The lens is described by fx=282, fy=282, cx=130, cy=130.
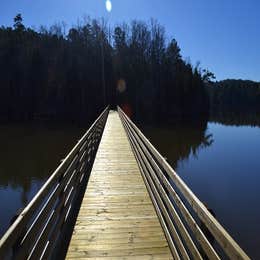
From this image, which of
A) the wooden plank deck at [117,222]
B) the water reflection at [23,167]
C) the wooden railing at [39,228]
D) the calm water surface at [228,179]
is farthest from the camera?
the water reflection at [23,167]

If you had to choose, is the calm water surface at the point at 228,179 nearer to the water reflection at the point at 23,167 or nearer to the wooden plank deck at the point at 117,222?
the wooden plank deck at the point at 117,222

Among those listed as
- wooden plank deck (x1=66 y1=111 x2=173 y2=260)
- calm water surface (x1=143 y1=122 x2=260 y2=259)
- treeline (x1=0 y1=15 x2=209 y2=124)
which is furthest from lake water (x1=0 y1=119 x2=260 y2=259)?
treeline (x1=0 y1=15 x2=209 y2=124)

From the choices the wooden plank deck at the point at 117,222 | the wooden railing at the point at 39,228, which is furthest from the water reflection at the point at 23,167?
the wooden railing at the point at 39,228

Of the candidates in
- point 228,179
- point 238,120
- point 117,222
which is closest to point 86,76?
point 238,120

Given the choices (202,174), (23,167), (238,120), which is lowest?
(238,120)

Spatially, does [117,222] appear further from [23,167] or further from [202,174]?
[23,167]

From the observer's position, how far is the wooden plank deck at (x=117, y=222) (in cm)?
364

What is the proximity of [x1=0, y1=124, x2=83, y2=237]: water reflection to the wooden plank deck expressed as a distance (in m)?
3.76

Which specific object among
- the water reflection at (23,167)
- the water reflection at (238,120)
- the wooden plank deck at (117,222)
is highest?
the wooden plank deck at (117,222)

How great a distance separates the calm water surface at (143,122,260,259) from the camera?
8433mm

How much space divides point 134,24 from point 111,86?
676 inches

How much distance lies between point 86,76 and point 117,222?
154 ft

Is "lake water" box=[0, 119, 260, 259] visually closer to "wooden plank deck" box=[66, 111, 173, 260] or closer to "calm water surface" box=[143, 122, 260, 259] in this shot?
"calm water surface" box=[143, 122, 260, 259]

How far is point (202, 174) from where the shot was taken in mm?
14086
